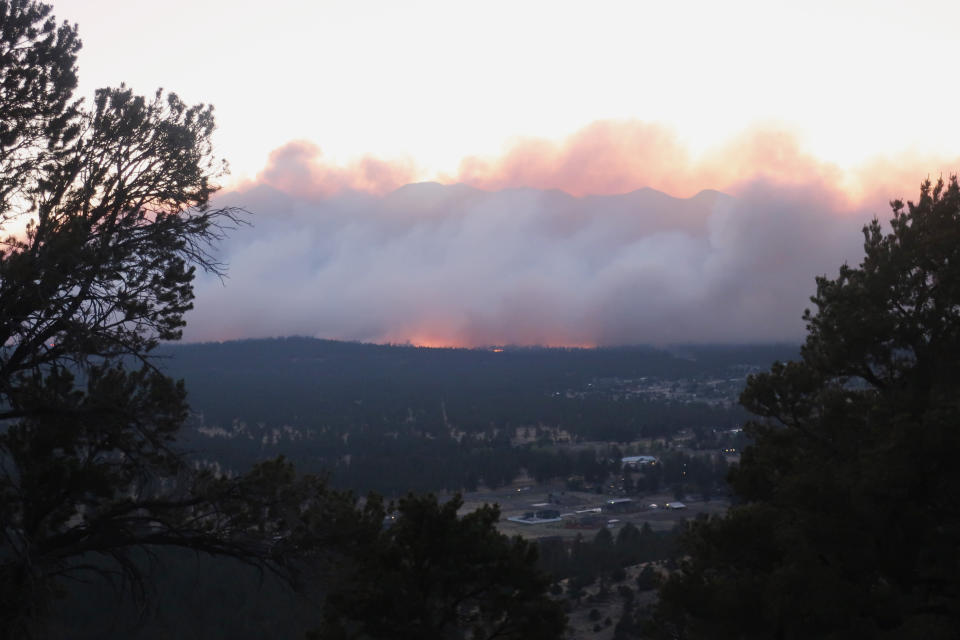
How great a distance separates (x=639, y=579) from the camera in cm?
4972

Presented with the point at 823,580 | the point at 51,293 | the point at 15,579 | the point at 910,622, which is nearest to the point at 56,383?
the point at 51,293

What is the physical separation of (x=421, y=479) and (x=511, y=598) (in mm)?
108181

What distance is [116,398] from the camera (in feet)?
37.1

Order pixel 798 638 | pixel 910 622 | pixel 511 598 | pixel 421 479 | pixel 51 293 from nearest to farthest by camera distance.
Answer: pixel 51 293 < pixel 910 622 < pixel 798 638 < pixel 511 598 < pixel 421 479

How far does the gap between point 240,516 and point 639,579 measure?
4219 cm

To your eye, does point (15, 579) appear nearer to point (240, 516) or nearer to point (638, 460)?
point (240, 516)

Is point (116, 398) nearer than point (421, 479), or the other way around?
point (116, 398)

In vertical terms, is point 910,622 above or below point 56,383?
below

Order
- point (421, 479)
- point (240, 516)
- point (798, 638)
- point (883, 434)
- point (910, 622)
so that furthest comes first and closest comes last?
point (421, 479), point (798, 638), point (883, 434), point (240, 516), point (910, 622)

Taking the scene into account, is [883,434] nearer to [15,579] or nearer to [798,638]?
[798,638]

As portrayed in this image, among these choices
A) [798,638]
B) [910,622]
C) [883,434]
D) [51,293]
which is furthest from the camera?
[798,638]

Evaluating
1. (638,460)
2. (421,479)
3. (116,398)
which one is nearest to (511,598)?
(116,398)

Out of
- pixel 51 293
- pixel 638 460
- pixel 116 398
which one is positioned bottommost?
pixel 638 460

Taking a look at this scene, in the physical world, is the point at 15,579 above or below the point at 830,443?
below
